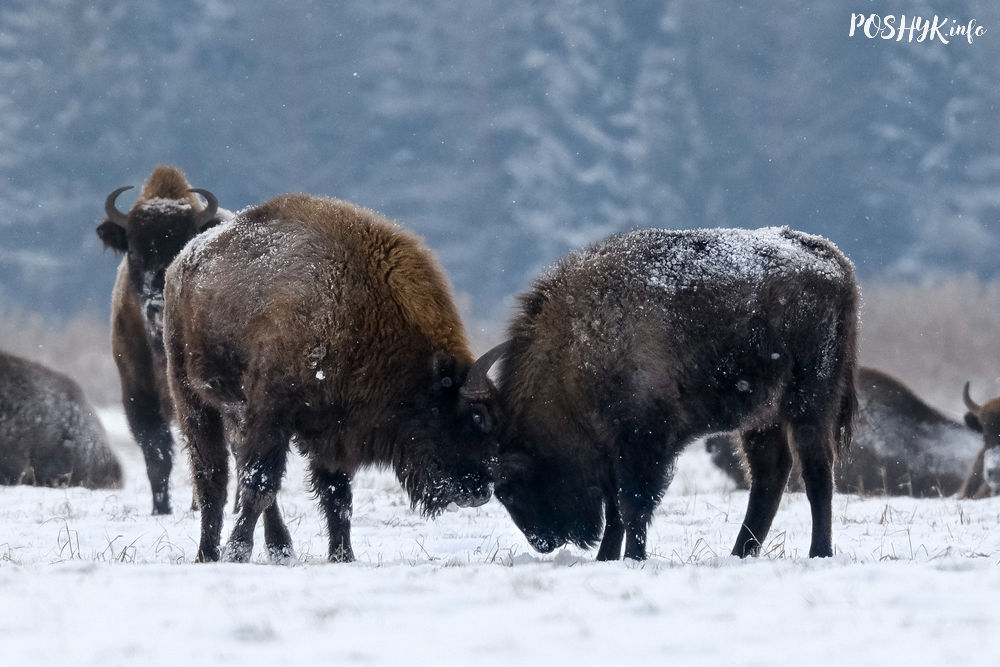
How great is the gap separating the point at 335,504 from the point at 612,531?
1599 mm

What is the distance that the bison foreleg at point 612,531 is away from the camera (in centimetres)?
648

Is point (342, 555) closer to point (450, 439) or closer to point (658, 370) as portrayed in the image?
point (450, 439)

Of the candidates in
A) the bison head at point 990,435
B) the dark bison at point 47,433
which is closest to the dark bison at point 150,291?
the dark bison at point 47,433

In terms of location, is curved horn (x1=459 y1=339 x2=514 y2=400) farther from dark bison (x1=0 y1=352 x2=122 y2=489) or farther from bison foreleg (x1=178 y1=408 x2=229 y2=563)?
dark bison (x1=0 y1=352 x2=122 y2=489)

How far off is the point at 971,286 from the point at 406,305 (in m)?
56.9

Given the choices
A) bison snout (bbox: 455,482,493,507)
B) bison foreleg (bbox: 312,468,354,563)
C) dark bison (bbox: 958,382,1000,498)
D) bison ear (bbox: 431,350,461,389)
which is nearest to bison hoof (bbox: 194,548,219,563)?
bison foreleg (bbox: 312,468,354,563)

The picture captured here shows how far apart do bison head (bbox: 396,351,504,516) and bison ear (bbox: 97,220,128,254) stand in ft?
14.7

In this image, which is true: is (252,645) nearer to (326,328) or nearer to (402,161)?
(326,328)

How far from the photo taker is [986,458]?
12.1 m

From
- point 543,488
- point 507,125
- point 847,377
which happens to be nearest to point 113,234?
point 543,488

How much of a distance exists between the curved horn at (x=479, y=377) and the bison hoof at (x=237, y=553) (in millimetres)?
1347

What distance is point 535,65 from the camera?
84250 millimetres

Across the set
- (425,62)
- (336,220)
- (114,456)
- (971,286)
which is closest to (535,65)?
(425,62)

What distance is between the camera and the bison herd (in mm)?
5723
